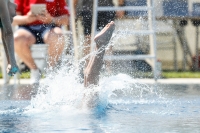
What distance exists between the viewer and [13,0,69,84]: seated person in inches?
356

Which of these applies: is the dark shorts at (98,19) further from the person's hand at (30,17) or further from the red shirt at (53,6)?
the person's hand at (30,17)

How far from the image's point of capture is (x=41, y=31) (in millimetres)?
9172

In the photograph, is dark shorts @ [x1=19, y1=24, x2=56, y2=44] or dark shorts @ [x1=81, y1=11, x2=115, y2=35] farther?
dark shorts @ [x1=81, y1=11, x2=115, y2=35]

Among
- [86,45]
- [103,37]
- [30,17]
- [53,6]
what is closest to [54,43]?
[30,17]

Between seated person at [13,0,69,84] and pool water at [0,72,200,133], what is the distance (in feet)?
4.22

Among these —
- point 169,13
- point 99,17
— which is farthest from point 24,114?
point 169,13

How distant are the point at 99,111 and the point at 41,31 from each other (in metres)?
3.55

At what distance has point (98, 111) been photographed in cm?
576

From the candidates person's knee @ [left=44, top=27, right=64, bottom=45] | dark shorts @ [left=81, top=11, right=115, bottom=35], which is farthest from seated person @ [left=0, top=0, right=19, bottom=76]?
dark shorts @ [left=81, top=11, right=115, bottom=35]

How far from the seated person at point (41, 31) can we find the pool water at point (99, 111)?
129cm

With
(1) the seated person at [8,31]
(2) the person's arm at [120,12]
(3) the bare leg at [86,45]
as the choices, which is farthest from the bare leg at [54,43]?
(1) the seated person at [8,31]

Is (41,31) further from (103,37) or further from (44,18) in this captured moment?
(103,37)

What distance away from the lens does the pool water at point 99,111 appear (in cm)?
479

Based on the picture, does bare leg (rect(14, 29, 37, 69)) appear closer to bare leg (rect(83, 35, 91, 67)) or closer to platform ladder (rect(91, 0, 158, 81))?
bare leg (rect(83, 35, 91, 67))
